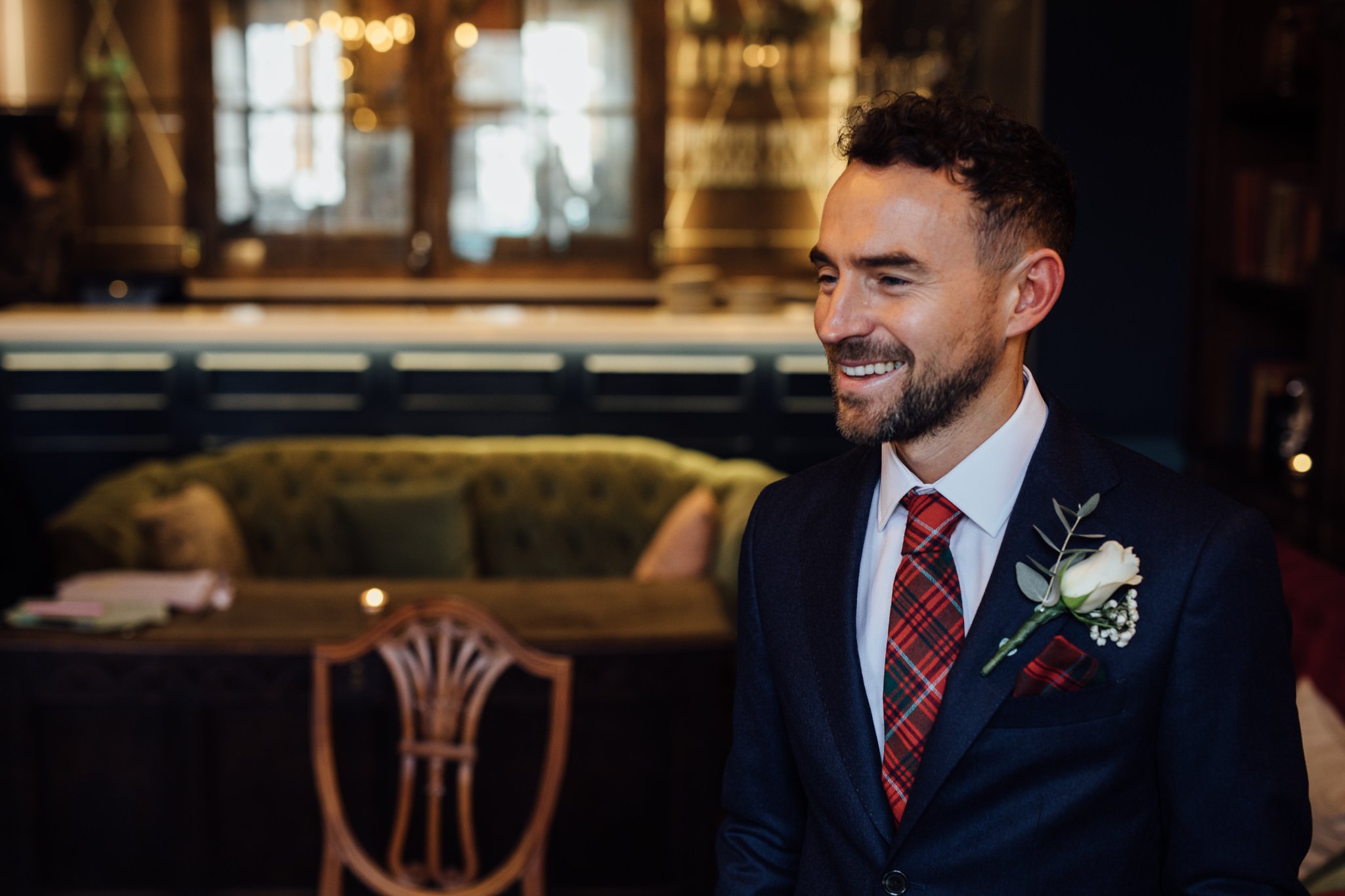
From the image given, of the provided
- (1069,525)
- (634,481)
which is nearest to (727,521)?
(634,481)

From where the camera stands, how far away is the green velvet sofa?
4844 millimetres

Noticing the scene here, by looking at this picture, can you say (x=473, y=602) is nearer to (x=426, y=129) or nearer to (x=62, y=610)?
(x=62, y=610)

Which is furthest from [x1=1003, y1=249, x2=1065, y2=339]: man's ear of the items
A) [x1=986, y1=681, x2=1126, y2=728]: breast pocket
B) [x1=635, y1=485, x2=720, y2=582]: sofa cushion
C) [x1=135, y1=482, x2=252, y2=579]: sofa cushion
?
[x1=135, y1=482, x2=252, y2=579]: sofa cushion

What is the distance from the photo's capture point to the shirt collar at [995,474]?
131 cm

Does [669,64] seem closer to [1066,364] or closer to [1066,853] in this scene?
[1066,364]

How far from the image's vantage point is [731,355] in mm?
5676

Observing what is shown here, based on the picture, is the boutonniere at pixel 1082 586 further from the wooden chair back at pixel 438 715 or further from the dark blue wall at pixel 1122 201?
the dark blue wall at pixel 1122 201

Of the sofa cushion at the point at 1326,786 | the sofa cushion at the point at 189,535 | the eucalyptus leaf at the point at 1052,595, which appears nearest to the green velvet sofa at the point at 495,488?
the sofa cushion at the point at 189,535

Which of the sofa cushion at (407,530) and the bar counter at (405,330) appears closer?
the sofa cushion at (407,530)

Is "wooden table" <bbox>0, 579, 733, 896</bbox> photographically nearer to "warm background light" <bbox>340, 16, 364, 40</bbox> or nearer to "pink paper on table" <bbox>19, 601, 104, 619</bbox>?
"pink paper on table" <bbox>19, 601, 104, 619</bbox>

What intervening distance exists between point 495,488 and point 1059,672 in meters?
3.96

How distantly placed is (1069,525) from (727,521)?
3144 millimetres

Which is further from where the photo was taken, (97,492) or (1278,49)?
(97,492)

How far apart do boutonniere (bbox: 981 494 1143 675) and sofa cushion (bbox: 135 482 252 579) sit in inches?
129
